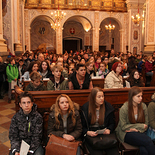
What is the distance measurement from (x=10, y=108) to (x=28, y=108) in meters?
3.58

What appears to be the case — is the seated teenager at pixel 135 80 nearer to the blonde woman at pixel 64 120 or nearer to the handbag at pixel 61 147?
the blonde woman at pixel 64 120

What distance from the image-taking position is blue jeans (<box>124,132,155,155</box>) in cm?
309

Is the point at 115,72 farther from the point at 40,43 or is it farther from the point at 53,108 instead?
the point at 40,43

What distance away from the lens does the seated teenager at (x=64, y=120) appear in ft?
10.4

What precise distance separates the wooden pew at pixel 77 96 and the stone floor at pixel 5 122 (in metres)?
0.85

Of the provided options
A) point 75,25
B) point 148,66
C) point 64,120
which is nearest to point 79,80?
point 64,120

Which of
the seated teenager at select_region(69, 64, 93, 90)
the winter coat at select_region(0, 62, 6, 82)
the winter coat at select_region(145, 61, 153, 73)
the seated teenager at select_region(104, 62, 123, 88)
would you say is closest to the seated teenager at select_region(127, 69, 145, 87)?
the seated teenager at select_region(104, 62, 123, 88)

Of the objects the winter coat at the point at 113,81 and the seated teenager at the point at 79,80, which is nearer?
the seated teenager at the point at 79,80

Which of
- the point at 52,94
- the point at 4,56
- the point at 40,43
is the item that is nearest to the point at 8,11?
the point at 4,56

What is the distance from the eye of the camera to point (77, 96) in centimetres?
382

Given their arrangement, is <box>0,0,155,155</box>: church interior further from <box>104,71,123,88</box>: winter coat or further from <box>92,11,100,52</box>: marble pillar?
<box>104,71,123,88</box>: winter coat

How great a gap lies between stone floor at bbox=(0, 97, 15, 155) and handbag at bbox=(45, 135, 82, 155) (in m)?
1.23

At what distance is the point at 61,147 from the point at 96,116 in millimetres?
834

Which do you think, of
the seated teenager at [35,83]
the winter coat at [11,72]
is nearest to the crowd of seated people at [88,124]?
the seated teenager at [35,83]
